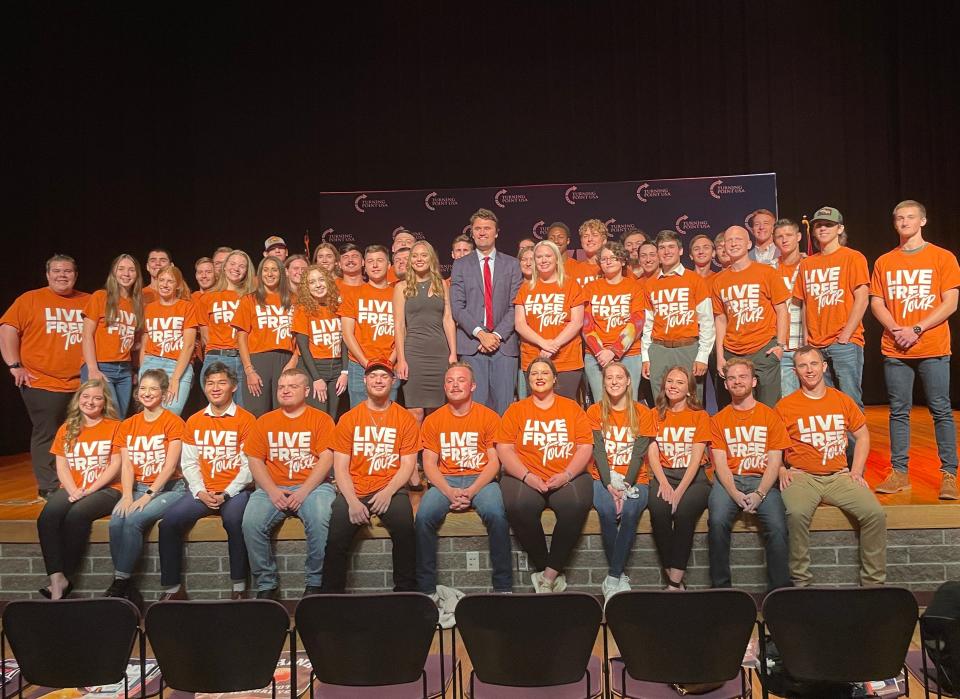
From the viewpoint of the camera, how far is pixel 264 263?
5.42m

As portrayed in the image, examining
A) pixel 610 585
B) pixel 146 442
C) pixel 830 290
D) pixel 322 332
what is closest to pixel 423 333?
pixel 322 332

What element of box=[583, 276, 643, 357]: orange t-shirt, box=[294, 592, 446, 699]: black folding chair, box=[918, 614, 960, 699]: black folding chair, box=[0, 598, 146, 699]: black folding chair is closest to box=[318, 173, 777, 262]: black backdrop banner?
box=[583, 276, 643, 357]: orange t-shirt

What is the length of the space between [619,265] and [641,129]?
469 cm

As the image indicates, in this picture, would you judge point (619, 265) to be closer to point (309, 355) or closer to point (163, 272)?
point (309, 355)

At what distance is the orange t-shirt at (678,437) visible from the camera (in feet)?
15.0

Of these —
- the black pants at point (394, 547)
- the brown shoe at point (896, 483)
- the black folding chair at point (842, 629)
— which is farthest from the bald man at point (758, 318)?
the black folding chair at point (842, 629)

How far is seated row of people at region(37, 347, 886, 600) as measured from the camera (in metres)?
4.39

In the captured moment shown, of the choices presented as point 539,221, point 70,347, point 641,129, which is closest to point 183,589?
point 70,347

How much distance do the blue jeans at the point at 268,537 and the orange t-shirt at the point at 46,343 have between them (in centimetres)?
A: 212

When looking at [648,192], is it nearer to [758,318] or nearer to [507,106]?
[507,106]

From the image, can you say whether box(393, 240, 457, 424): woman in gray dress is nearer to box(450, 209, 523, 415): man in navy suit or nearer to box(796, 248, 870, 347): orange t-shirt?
box(450, 209, 523, 415): man in navy suit

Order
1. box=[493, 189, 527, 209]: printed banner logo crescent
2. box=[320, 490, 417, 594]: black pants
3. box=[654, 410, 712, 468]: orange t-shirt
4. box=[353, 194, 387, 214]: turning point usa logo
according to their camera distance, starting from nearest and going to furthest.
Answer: box=[320, 490, 417, 594]: black pants < box=[654, 410, 712, 468]: orange t-shirt < box=[493, 189, 527, 209]: printed banner logo crescent < box=[353, 194, 387, 214]: turning point usa logo

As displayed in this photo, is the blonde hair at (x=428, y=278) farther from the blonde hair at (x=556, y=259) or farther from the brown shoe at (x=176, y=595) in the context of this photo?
the brown shoe at (x=176, y=595)

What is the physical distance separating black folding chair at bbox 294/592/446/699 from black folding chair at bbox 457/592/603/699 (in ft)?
0.55
